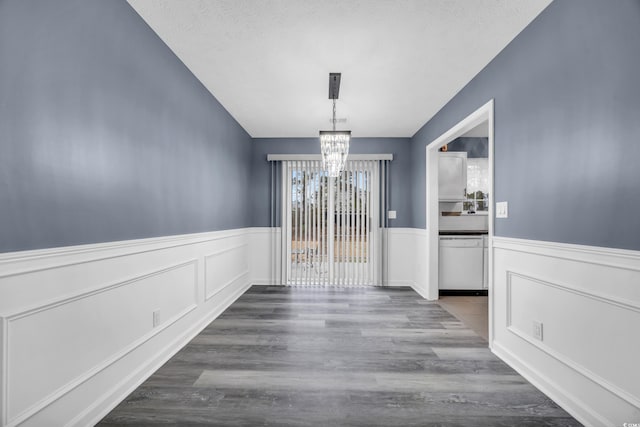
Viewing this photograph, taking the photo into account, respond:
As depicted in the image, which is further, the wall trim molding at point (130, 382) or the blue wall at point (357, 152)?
the blue wall at point (357, 152)

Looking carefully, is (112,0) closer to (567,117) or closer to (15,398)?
(15,398)

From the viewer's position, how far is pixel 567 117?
1.97 metres

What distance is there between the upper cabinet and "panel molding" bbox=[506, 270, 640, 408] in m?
2.57

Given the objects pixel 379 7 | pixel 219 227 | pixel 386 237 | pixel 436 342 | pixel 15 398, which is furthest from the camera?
pixel 386 237

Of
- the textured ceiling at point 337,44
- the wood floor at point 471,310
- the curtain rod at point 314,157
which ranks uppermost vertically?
the textured ceiling at point 337,44

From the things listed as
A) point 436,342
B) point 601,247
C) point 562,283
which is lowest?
point 436,342

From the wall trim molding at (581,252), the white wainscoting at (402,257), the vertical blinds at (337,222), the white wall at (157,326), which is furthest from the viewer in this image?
the vertical blinds at (337,222)

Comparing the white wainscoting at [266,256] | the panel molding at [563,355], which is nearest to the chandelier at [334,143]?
the panel molding at [563,355]

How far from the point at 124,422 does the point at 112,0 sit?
2.45 metres

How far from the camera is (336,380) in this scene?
7.52ft

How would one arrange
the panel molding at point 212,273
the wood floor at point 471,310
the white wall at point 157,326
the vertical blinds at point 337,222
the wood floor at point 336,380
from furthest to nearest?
the vertical blinds at point 337,222
the panel molding at point 212,273
the wood floor at point 471,310
the wood floor at point 336,380
the white wall at point 157,326

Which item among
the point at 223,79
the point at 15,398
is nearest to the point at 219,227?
the point at 223,79

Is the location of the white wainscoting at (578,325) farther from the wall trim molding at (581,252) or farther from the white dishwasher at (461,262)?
the white dishwasher at (461,262)

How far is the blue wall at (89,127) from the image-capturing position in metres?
1.38
